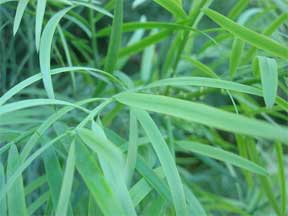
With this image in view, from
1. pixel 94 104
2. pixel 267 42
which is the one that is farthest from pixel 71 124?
pixel 267 42

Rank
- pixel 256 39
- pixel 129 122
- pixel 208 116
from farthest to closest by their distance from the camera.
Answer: pixel 129 122 → pixel 256 39 → pixel 208 116

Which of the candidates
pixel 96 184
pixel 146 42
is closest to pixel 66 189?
pixel 96 184

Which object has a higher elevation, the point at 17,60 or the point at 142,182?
the point at 17,60

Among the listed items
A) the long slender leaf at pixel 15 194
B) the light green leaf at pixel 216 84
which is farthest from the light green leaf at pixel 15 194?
the light green leaf at pixel 216 84

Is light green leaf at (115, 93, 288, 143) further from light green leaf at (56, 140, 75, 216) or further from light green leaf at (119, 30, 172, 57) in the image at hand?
light green leaf at (119, 30, 172, 57)

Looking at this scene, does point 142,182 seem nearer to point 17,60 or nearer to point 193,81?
point 193,81

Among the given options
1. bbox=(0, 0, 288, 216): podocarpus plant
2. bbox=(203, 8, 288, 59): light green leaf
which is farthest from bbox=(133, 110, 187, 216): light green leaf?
bbox=(203, 8, 288, 59): light green leaf

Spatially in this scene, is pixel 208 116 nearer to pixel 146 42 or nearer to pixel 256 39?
pixel 256 39

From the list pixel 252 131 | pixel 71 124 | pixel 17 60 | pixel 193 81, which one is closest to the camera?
pixel 252 131

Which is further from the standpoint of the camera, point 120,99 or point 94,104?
point 94,104
